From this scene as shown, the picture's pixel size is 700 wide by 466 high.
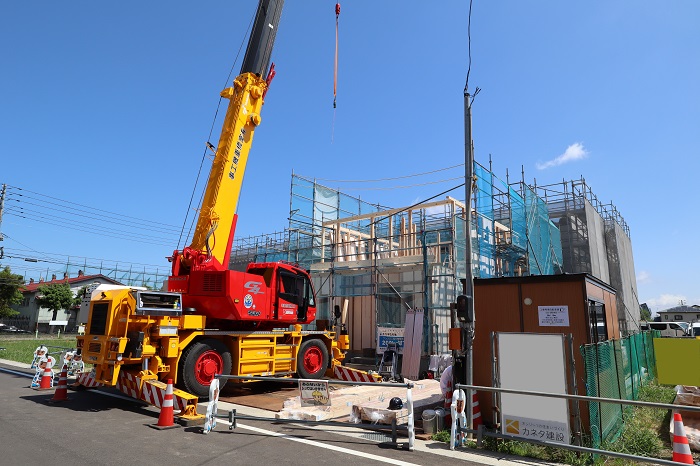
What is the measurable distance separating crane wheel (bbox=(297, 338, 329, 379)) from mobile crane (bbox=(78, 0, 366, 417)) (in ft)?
0.10

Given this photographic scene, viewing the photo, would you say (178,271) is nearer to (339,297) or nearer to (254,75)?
(254,75)

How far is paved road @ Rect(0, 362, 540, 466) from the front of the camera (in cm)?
555

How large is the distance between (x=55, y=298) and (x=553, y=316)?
138ft

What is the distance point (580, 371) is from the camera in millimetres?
6574

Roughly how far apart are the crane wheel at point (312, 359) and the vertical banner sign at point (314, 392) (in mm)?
4608

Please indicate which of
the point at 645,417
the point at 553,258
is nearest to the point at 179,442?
the point at 645,417

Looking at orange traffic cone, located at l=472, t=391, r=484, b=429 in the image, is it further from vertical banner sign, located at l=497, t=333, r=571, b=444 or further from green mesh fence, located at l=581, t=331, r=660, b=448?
green mesh fence, located at l=581, t=331, r=660, b=448

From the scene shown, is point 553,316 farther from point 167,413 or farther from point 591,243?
point 591,243

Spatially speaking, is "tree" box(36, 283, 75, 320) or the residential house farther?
the residential house

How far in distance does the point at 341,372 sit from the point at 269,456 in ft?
24.8

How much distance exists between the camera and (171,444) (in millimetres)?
6250

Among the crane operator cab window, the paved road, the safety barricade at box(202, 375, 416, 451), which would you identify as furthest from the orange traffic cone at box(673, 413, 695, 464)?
the crane operator cab window

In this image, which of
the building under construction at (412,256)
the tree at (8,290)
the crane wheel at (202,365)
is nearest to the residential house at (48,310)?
the tree at (8,290)

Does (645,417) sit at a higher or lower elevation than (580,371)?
lower
